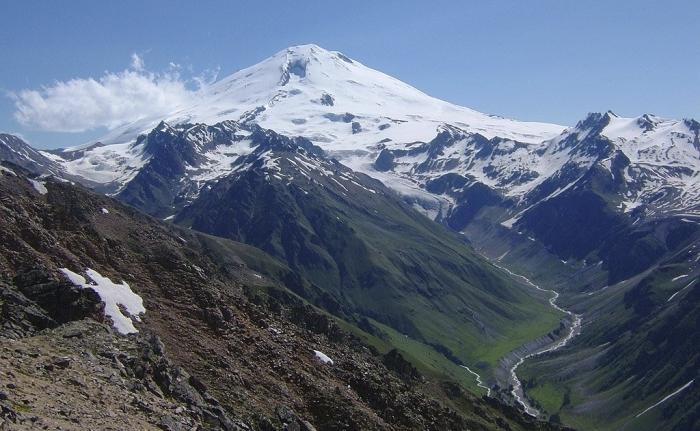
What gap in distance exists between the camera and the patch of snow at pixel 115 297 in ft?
211

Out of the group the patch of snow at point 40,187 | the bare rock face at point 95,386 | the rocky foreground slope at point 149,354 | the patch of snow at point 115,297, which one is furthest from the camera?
the patch of snow at point 40,187

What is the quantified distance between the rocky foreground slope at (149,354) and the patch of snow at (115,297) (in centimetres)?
34

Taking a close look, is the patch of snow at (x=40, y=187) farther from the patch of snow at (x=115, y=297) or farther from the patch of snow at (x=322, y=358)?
the patch of snow at (x=322, y=358)

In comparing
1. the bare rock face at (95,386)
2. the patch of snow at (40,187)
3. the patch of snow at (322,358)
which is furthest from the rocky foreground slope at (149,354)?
the patch of snow at (40,187)

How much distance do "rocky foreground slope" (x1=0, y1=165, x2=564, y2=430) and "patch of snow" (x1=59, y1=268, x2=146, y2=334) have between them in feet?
1.13

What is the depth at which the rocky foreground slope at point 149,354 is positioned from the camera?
139 ft

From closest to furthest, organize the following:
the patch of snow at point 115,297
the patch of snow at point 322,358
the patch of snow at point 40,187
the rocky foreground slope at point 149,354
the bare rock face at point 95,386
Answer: the bare rock face at point 95,386 → the rocky foreground slope at point 149,354 → the patch of snow at point 115,297 → the patch of snow at point 322,358 → the patch of snow at point 40,187

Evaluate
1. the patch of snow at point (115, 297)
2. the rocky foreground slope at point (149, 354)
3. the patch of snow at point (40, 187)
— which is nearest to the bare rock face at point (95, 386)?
the rocky foreground slope at point (149, 354)

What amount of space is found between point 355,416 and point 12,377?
121 feet

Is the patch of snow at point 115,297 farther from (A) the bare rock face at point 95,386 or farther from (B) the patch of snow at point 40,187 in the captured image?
(B) the patch of snow at point 40,187

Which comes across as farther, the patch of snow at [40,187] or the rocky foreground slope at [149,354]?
the patch of snow at [40,187]

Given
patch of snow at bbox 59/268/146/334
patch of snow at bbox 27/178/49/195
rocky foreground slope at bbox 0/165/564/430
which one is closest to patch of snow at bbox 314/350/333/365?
rocky foreground slope at bbox 0/165/564/430

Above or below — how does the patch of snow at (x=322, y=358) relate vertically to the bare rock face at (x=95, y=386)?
above

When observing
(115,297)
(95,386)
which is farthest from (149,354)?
(115,297)
